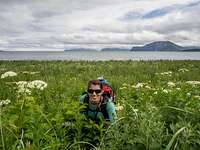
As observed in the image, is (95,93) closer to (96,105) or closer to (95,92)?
(95,92)

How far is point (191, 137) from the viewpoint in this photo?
9.80 ft

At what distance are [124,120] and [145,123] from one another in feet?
2.42

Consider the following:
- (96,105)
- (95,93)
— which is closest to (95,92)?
(95,93)

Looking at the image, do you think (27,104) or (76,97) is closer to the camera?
(27,104)

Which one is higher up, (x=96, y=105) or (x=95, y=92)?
(x=95, y=92)

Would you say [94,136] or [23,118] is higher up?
[23,118]

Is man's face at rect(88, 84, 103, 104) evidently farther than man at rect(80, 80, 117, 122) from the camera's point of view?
Yes

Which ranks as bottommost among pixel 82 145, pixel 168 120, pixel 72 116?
pixel 82 145

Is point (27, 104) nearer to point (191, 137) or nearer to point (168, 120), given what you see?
point (168, 120)

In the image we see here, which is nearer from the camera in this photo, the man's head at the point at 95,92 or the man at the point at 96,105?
the man at the point at 96,105

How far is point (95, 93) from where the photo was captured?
6.47 m

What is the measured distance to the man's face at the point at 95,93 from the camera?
6419mm

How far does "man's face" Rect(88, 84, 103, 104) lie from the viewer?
642 centimetres

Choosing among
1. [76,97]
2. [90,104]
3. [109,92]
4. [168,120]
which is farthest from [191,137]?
[76,97]
